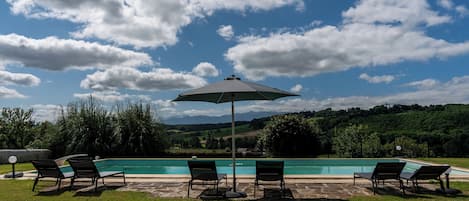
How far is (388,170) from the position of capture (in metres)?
7.40

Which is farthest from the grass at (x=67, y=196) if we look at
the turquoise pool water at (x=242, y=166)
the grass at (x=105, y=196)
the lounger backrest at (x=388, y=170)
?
the turquoise pool water at (x=242, y=166)

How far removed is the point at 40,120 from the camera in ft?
86.5

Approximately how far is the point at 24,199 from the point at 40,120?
2170 centimetres

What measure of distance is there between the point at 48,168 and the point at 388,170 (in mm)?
6827

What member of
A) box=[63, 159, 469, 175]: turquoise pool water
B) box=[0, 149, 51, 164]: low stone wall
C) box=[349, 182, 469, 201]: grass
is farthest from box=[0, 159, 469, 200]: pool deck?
box=[0, 149, 51, 164]: low stone wall

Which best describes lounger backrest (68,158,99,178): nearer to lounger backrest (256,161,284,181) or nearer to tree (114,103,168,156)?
lounger backrest (256,161,284,181)

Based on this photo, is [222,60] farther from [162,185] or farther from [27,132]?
[27,132]

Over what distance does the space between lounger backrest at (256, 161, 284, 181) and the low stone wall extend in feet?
41.9

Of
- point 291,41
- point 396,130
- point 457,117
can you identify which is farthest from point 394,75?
point 291,41

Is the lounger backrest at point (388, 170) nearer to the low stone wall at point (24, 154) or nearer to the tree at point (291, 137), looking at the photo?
the tree at point (291, 137)

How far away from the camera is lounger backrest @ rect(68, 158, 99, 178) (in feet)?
25.9

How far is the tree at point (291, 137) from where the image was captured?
1756cm

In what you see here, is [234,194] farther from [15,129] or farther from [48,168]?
[15,129]

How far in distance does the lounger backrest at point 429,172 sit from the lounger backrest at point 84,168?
20.8ft
